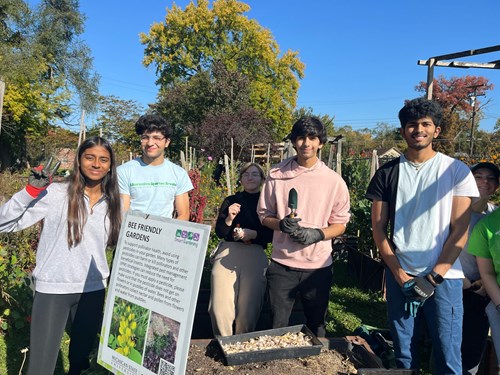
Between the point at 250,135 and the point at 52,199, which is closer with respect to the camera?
the point at 52,199

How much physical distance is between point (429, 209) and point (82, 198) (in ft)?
6.39

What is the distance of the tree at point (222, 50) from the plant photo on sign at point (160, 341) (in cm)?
3094

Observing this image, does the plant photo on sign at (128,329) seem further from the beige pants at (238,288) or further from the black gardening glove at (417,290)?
the black gardening glove at (417,290)

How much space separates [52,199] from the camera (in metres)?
2.29

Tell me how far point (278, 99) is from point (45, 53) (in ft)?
54.0

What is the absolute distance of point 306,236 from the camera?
8.32ft

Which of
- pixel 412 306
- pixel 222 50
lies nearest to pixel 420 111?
pixel 412 306

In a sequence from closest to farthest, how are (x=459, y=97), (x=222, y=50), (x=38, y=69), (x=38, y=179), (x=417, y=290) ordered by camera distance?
(x=38, y=179)
(x=417, y=290)
(x=38, y=69)
(x=222, y=50)
(x=459, y=97)

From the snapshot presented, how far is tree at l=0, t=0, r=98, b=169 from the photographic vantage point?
16500mm

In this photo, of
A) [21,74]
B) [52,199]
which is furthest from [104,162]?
[21,74]

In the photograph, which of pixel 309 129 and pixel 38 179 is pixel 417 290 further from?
pixel 38 179

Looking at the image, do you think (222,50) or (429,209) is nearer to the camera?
(429,209)

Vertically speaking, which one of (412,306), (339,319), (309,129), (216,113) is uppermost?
(216,113)

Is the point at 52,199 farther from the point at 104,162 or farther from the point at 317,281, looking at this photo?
the point at 317,281
